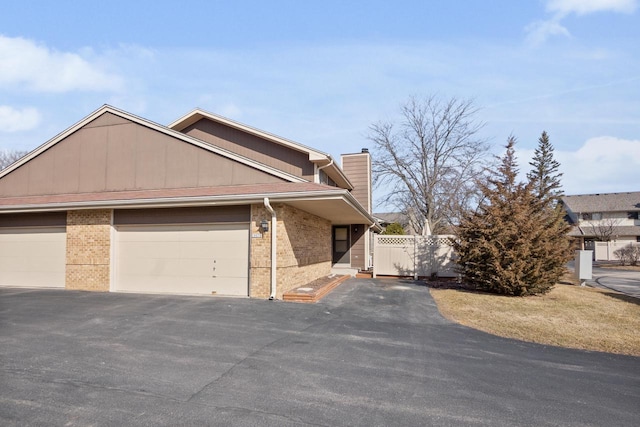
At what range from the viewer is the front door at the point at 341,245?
19172 millimetres

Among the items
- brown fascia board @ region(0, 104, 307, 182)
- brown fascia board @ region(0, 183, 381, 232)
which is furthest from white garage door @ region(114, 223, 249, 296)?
brown fascia board @ region(0, 104, 307, 182)

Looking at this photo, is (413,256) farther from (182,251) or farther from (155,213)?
(155,213)

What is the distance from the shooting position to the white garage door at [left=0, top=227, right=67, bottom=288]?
12648 mm

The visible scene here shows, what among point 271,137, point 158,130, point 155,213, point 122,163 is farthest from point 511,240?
point 122,163

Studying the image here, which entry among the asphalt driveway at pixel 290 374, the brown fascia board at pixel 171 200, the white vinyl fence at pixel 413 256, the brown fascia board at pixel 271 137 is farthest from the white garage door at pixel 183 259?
the white vinyl fence at pixel 413 256

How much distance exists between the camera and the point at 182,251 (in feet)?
37.7

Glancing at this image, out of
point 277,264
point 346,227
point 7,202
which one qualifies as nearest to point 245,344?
point 277,264

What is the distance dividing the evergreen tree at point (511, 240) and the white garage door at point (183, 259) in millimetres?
7521

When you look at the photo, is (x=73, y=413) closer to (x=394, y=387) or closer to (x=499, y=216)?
(x=394, y=387)

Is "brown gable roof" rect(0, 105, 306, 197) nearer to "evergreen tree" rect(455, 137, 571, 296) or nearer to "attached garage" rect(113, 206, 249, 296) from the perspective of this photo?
"attached garage" rect(113, 206, 249, 296)

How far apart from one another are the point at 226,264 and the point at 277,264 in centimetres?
167

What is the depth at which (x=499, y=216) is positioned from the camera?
1251 centimetres

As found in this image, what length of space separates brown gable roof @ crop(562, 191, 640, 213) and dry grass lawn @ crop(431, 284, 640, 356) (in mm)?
39674

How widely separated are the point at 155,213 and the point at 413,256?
11126mm
